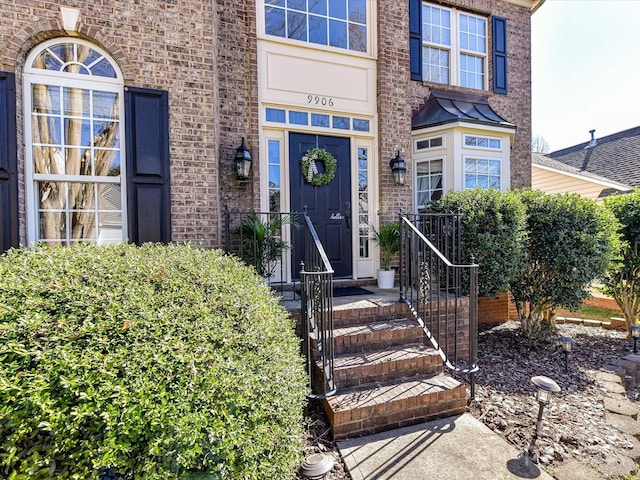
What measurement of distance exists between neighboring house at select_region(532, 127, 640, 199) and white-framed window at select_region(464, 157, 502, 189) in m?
6.76

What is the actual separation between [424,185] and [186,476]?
242 inches

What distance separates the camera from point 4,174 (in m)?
3.47

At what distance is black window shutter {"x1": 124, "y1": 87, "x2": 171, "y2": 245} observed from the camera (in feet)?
13.0

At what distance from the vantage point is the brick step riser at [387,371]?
303 centimetres

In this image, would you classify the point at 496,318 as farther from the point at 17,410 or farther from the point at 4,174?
the point at 4,174

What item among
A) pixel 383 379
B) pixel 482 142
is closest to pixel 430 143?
pixel 482 142

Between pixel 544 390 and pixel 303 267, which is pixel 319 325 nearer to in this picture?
pixel 303 267

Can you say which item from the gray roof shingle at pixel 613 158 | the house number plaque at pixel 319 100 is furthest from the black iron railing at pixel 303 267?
the gray roof shingle at pixel 613 158

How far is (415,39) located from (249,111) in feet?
11.9

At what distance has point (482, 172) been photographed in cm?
646

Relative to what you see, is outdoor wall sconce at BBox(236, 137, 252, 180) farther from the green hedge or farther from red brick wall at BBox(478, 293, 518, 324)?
red brick wall at BBox(478, 293, 518, 324)

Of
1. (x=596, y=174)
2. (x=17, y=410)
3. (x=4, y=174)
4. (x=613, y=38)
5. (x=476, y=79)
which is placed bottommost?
(x=17, y=410)

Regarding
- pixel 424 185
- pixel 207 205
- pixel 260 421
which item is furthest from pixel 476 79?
pixel 260 421

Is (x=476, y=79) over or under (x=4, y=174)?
over
